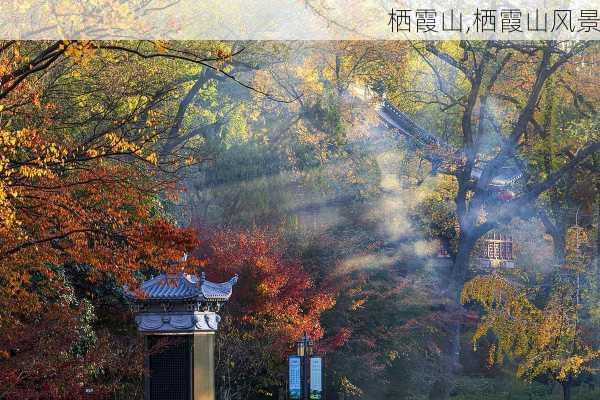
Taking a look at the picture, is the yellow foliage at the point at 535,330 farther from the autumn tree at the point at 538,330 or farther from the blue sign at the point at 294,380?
the blue sign at the point at 294,380

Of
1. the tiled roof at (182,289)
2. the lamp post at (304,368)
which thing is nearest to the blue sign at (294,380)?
the lamp post at (304,368)

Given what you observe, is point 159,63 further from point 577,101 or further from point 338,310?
point 577,101

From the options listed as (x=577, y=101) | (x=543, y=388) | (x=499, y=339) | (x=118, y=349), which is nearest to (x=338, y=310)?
(x=499, y=339)

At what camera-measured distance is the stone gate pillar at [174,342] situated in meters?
16.4

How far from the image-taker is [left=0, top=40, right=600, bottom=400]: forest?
64.7 feet

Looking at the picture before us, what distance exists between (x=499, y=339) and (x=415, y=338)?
2.14m

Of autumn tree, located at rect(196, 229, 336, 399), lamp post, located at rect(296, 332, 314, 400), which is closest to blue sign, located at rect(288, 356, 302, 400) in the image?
lamp post, located at rect(296, 332, 314, 400)

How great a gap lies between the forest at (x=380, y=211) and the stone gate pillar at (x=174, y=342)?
1.12 ft

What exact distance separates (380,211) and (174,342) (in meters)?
11.9

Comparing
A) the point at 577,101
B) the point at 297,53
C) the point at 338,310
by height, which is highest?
the point at 297,53

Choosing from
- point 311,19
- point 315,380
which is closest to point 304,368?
point 315,380

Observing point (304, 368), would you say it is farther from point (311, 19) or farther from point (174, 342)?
point (311, 19)

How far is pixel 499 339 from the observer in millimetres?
24516

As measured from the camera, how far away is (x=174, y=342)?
16484 millimetres
